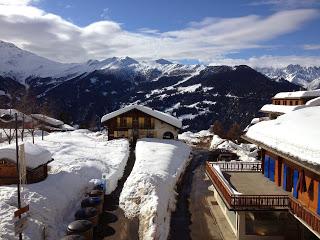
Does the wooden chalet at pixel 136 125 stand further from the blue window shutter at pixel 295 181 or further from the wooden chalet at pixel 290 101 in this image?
the blue window shutter at pixel 295 181

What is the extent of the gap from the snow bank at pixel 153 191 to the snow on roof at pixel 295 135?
31.5 ft

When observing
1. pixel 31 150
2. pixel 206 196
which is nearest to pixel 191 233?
pixel 206 196

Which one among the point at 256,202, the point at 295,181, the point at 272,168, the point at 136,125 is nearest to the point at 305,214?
the point at 256,202

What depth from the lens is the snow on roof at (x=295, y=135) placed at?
21.9 meters

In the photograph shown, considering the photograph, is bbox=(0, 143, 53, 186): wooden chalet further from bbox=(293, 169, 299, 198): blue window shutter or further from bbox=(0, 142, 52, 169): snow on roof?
bbox=(293, 169, 299, 198): blue window shutter

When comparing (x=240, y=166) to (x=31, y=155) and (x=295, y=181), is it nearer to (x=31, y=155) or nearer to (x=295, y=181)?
(x=295, y=181)

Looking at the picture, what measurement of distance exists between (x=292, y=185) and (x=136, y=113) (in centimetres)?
4291

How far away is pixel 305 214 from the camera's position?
871 inches

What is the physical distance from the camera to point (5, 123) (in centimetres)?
8644

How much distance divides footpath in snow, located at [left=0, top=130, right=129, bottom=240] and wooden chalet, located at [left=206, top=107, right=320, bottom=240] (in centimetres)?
1235

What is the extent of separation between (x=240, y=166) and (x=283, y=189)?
364 inches

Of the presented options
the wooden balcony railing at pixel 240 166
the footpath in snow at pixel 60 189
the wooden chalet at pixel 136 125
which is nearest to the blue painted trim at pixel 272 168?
the wooden balcony railing at pixel 240 166

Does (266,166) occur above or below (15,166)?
above

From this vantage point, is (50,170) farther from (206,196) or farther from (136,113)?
(136,113)
